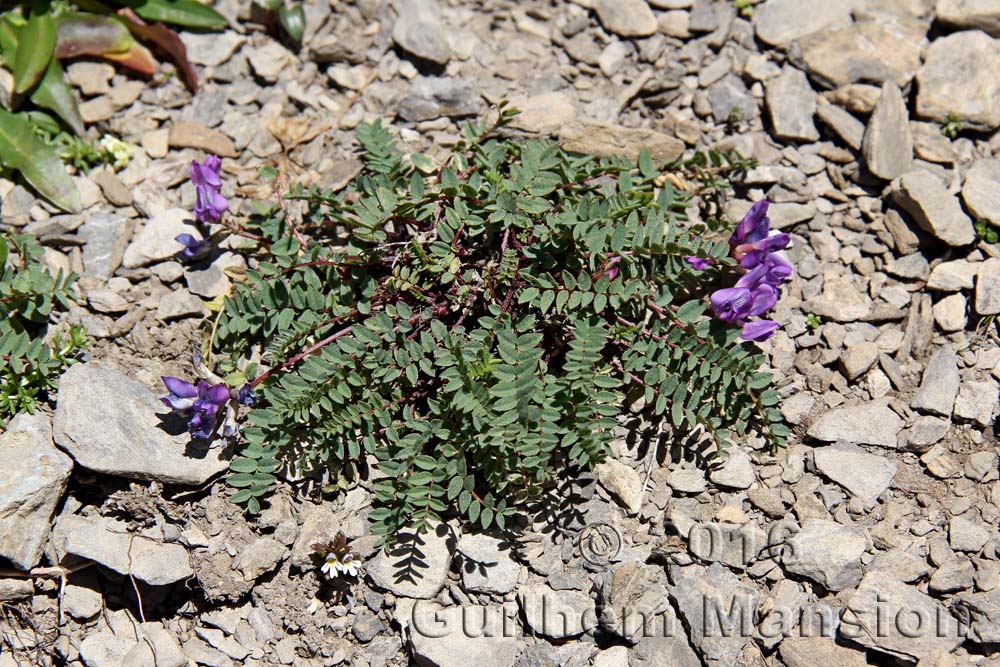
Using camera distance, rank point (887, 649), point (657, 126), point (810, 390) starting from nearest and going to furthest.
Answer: point (887, 649), point (810, 390), point (657, 126)

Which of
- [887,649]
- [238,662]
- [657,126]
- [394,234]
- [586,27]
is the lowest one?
[238,662]

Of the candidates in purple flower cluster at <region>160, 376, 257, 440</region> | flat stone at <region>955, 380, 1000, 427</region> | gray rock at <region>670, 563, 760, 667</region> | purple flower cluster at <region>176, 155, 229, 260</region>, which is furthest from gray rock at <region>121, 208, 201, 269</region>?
flat stone at <region>955, 380, 1000, 427</region>

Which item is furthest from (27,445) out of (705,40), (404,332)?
(705,40)

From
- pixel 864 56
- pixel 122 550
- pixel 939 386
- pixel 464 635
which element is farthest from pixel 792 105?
pixel 122 550

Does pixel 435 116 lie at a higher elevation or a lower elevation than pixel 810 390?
higher

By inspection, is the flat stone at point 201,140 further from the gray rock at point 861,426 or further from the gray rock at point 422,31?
the gray rock at point 861,426

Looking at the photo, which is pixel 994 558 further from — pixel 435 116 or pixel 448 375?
pixel 435 116

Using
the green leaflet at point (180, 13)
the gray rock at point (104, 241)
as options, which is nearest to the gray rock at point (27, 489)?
the gray rock at point (104, 241)
